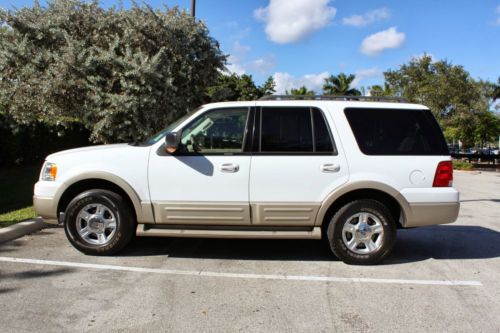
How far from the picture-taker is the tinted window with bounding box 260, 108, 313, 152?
17.0 feet

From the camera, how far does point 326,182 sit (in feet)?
16.7

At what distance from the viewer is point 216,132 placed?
5.26 meters

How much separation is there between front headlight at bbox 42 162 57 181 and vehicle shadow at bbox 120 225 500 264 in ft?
4.07

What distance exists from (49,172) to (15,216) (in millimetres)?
2288

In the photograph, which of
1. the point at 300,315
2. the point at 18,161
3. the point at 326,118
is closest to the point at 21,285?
the point at 300,315

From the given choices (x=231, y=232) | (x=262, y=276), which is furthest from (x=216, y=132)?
(x=262, y=276)

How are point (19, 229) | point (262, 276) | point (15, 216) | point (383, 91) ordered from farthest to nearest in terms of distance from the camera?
point (383, 91)
point (15, 216)
point (19, 229)
point (262, 276)

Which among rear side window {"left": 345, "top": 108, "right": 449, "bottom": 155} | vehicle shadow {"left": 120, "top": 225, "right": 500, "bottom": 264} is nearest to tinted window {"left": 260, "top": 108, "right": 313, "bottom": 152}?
rear side window {"left": 345, "top": 108, "right": 449, "bottom": 155}

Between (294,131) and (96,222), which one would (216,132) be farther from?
(96,222)

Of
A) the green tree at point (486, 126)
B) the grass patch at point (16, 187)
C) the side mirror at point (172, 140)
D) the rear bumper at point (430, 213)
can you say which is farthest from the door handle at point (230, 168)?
the green tree at point (486, 126)

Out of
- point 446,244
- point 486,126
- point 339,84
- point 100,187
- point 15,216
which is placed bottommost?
point 446,244

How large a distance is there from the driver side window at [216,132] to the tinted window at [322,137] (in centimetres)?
84

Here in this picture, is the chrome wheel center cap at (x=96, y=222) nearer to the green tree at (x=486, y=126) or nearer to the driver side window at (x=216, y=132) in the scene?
the driver side window at (x=216, y=132)

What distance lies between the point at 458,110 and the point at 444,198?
23162mm
